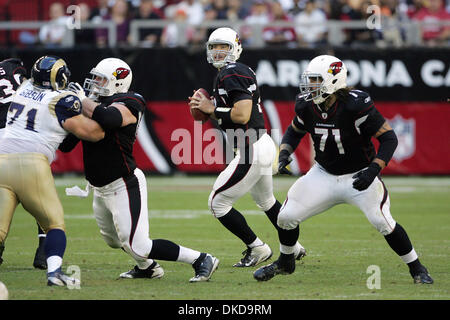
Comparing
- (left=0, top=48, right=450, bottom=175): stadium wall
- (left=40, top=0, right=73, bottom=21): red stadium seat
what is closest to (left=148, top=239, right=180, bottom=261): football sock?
(left=0, top=48, right=450, bottom=175): stadium wall

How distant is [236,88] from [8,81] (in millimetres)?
1925

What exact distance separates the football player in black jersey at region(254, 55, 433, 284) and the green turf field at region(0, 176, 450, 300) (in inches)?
14.8

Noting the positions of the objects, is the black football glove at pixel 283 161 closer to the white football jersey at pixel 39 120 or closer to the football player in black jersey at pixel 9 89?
the white football jersey at pixel 39 120

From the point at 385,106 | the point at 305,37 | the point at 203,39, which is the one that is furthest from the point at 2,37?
the point at 385,106

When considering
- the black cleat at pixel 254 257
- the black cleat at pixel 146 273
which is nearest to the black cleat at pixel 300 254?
the black cleat at pixel 254 257

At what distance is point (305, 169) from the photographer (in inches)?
560

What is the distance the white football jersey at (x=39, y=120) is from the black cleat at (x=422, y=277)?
8.62 feet

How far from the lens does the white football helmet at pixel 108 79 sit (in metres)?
5.94

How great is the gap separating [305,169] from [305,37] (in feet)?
7.76

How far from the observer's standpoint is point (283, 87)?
562 inches

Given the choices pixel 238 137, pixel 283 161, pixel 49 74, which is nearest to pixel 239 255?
pixel 238 137

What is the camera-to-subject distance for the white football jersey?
5574mm

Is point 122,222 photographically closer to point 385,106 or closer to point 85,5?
point 385,106

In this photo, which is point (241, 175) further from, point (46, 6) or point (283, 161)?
point (46, 6)
